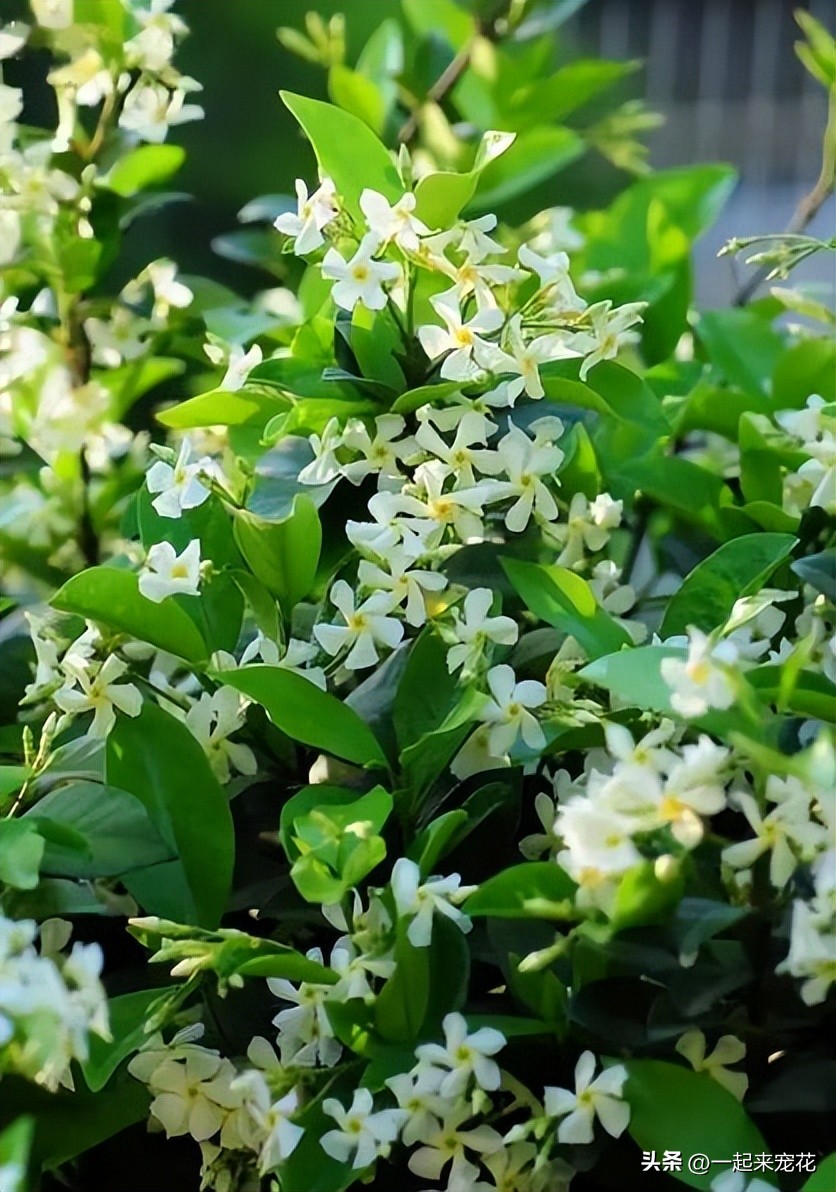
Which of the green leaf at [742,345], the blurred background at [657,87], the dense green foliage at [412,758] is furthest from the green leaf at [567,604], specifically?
the blurred background at [657,87]

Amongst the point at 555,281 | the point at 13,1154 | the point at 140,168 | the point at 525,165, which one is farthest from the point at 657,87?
the point at 13,1154

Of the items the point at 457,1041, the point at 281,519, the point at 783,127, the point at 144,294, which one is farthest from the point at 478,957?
the point at 783,127

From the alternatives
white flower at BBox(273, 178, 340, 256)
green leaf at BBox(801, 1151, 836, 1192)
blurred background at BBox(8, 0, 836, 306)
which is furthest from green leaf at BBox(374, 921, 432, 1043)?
blurred background at BBox(8, 0, 836, 306)

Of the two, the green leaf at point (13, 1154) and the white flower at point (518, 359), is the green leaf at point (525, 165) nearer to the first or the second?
the white flower at point (518, 359)

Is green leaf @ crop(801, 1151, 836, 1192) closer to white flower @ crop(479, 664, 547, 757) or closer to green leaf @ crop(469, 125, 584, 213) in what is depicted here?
white flower @ crop(479, 664, 547, 757)

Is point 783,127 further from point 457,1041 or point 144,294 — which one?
point 457,1041

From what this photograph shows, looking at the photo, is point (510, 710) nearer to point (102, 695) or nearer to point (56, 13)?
point (102, 695)

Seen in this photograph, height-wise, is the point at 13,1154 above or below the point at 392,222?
below
